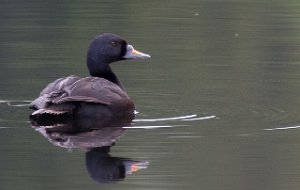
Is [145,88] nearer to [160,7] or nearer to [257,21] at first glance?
[257,21]

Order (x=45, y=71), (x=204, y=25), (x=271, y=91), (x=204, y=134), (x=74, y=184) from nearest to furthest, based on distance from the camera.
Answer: (x=74, y=184)
(x=204, y=134)
(x=271, y=91)
(x=45, y=71)
(x=204, y=25)

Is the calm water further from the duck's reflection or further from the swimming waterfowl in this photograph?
the swimming waterfowl

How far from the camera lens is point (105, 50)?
13047 millimetres

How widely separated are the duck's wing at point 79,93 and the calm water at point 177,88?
324 millimetres

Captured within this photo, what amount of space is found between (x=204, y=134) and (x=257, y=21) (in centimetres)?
1059

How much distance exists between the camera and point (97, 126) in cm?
1176

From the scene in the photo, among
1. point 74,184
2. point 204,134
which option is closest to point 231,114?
point 204,134

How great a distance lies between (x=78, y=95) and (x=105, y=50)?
1.30m

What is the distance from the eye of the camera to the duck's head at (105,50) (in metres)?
13.0

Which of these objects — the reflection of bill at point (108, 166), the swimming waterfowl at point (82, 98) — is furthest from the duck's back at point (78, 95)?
the reflection of bill at point (108, 166)

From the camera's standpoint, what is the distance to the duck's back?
11.8m

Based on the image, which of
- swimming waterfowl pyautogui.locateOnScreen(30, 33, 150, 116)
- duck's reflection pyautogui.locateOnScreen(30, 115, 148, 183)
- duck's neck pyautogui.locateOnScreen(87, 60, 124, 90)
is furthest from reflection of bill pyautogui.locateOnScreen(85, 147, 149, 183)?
duck's neck pyautogui.locateOnScreen(87, 60, 124, 90)

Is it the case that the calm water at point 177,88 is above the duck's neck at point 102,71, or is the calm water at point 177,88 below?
below

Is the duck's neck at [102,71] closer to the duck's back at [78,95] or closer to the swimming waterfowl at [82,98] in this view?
the swimming waterfowl at [82,98]
